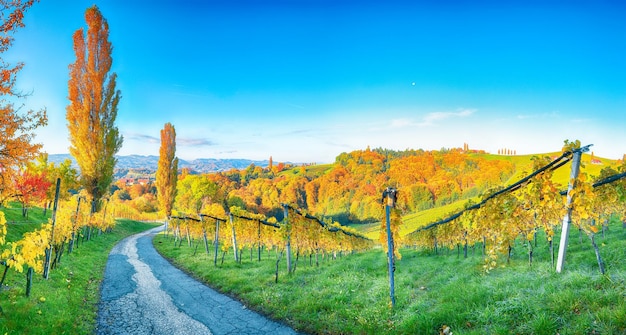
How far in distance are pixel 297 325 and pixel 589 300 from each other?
583cm

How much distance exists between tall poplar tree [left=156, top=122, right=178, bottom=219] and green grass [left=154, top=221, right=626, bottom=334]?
3235cm

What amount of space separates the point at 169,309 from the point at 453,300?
7.95 meters

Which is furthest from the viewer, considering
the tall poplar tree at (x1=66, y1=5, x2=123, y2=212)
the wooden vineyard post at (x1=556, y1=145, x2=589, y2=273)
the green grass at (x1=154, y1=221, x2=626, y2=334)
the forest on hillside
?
the forest on hillside

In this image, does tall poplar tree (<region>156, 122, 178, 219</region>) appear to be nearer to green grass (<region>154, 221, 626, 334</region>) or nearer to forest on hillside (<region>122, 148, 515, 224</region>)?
forest on hillside (<region>122, 148, 515, 224</region>)

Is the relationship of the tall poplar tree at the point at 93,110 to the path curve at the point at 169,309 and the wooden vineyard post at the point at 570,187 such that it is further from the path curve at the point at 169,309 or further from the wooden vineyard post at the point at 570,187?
the wooden vineyard post at the point at 570,187

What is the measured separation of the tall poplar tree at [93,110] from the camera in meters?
23.9

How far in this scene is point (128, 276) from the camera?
13.1m

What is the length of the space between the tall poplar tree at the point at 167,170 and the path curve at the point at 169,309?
28557 mm

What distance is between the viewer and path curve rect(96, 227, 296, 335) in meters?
7.20

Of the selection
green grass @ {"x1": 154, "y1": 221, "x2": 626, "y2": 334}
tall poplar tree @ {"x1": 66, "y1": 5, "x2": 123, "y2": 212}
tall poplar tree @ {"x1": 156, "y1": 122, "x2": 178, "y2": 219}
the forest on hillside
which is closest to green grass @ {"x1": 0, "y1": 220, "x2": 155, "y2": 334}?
green grass @ {"x1": 154, "y1": 221, "x2": 626, "y2": 334}

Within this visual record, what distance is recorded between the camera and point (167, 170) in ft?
133

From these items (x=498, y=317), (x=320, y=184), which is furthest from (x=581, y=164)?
(x=320, y=184)

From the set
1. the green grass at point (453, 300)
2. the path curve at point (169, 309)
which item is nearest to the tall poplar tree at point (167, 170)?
the path curve at point (169, 309)

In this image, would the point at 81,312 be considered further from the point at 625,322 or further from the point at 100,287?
the point at 625,322
